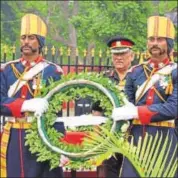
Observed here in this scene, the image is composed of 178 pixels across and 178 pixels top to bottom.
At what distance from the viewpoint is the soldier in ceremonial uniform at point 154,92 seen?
5.71m

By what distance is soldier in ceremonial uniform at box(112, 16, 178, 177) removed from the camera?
5.71m

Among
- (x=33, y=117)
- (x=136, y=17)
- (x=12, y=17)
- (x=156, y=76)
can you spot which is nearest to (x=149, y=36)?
(x=156, y=76)

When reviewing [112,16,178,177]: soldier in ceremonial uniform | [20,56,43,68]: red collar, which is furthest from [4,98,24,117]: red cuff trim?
[112,16,178,177]: soldier in ceremonial uniform

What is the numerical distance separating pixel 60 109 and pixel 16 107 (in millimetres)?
388

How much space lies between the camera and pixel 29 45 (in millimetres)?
6117

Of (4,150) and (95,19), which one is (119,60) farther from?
(95,19)

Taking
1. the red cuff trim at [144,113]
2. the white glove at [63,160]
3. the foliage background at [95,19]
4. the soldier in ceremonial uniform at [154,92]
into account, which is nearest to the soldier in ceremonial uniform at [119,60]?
the soldier in ceremonial uniform at [154,92]

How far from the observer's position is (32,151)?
5.78 metres

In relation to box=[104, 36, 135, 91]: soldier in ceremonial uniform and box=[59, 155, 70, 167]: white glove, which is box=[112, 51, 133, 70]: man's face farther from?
box=[59, 155, 70, 167]: white glove

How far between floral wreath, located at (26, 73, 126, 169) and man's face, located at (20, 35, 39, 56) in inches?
15.6

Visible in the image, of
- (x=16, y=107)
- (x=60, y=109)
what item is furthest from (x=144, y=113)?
(x=16, y=107)

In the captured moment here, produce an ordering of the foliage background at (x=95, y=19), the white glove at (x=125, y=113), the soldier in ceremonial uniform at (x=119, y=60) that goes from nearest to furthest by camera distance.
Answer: the white glove at (x=125, y=113), the soldier in ceremonial uniform at (x=119, y=60), the foliage background at (x=95, y=19)

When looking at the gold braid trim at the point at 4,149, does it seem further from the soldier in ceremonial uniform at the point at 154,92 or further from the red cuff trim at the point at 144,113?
the red cuff trim at the point at 144,113

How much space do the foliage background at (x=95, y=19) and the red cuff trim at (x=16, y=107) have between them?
39.7ft
